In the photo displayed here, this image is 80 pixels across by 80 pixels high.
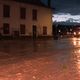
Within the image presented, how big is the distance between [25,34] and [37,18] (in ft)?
13.5

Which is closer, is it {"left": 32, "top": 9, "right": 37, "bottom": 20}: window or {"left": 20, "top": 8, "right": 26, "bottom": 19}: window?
{"left": 20, "top": 8, "right": 26, "bottom": 19}: window

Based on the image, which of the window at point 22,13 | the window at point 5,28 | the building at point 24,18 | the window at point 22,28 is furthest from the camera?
the window at point 22,28

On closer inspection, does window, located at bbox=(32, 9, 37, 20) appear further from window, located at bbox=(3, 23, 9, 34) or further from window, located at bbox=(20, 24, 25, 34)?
window, located at bbox=(3, 23, 9, 34)

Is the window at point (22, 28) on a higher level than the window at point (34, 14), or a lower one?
lower

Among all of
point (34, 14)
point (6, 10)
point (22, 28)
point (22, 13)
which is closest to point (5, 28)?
point (6, 10)

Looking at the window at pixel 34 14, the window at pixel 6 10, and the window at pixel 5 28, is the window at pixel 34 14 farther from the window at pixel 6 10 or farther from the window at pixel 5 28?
the window at pixel 5 28

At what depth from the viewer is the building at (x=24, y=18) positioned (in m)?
53.0

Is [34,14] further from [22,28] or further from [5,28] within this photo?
[5,28]

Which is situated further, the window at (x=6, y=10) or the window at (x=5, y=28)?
the window at (x=5, y=28)

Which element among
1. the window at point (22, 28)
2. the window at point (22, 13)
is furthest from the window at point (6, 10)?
the window at point (22, 28)

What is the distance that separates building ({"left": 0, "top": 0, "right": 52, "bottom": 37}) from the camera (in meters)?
53.0

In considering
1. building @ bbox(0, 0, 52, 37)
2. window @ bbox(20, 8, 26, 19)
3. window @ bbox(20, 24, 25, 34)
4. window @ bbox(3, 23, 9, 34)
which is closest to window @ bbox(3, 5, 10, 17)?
building @ bbox(0, 0, 52, 37)

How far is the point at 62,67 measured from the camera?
14148mm

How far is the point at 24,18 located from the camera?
5669 centimetres
